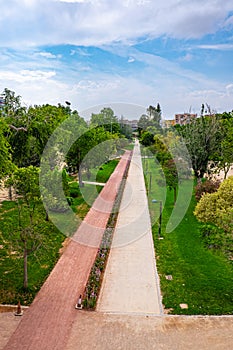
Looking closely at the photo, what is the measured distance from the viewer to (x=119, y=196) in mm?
28203

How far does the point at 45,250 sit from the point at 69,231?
2.94 m

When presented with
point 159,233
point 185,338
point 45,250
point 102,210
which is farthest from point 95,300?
point 102,210

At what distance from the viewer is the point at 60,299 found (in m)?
12.5

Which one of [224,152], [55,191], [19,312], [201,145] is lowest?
[19,312]

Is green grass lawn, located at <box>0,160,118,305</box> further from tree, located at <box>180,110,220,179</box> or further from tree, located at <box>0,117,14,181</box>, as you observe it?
tree, located at <box>180,110,220,179</box>

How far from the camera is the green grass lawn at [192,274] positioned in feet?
40.9

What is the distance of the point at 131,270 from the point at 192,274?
104 inches

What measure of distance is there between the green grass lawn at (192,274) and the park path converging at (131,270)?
1.51ft

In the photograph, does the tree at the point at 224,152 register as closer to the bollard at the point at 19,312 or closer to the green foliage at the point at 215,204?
the green foliage at the point at 215,204

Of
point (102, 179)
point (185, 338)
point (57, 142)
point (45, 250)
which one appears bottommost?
point (185, 338)

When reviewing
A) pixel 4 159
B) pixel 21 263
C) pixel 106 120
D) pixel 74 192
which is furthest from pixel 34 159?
pixel 106 120

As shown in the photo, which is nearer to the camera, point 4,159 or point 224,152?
point 4,159

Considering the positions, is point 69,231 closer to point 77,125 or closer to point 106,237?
point 106,237

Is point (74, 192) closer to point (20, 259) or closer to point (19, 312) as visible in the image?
point (20, 259)
